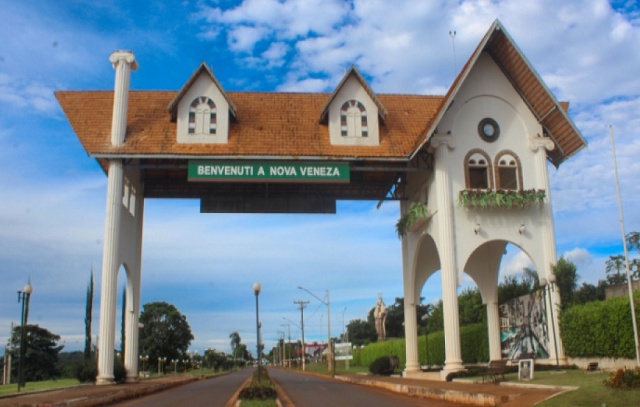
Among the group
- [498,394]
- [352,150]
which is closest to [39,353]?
[352,150]

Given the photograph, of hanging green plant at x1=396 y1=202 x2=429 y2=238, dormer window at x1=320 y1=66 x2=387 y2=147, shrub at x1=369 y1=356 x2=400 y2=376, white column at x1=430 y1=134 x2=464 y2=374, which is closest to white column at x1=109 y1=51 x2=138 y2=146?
dormer window at x1=320 y1=66 x2=387 y2=147

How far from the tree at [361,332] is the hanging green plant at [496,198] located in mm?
95227

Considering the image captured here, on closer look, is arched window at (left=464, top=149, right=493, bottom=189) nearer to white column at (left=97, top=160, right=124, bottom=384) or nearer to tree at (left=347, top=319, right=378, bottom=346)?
white column at (left=97, top=160, right=124, bottom=384)

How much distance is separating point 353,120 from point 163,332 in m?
69.4

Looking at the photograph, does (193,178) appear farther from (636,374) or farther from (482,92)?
(636,374)

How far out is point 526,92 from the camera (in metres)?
27.8

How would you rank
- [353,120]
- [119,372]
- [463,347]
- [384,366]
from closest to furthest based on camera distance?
1. [119,372]
2. [353,120]
3. [384,366]
4. [463,347]

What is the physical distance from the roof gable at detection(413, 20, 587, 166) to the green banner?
3868 mm

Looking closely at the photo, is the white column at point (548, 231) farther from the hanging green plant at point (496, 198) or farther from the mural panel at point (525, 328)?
the hanging green plant at point (496, 198)

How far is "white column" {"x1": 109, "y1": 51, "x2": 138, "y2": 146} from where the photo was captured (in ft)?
88.8

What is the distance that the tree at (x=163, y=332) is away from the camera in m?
87.9

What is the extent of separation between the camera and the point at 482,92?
28.0 m

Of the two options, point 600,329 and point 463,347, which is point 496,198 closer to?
point 600,329

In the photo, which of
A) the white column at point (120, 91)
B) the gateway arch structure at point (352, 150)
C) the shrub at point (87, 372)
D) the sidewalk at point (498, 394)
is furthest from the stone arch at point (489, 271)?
the shrub at point (87, 372)
